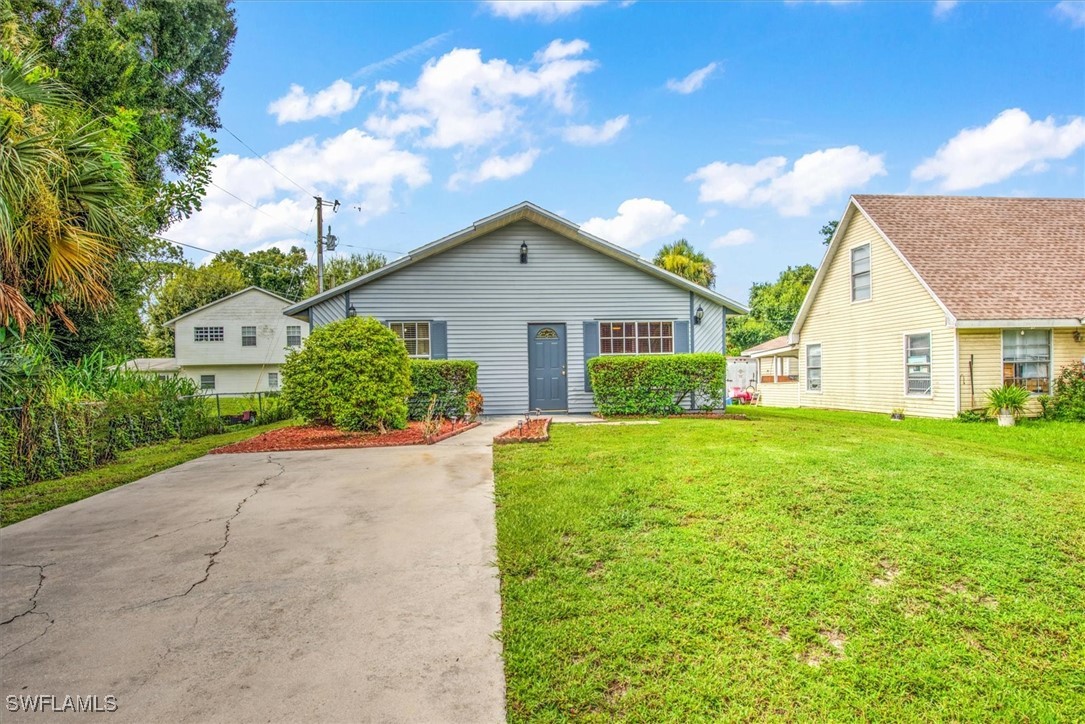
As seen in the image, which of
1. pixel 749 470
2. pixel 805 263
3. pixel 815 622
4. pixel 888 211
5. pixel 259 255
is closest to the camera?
pixel 815 622

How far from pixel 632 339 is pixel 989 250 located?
937 centimetres

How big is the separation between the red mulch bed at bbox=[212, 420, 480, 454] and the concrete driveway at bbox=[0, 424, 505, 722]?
257 centimetres

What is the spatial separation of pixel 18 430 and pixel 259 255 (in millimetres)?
43139

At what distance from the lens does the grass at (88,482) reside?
16.4 ft

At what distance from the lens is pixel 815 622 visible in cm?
270

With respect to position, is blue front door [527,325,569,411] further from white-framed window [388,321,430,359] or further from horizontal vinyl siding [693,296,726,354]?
horizontal vinyl siding [693,296,726,354]

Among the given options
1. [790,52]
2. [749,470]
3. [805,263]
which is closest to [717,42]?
[790,52]

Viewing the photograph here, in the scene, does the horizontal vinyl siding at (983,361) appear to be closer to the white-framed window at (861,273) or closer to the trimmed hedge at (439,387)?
the white-framed window at (861,273)

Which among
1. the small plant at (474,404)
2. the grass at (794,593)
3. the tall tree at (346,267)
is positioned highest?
the tall tree at (346,267)

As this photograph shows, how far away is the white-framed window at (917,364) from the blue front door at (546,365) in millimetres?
8722

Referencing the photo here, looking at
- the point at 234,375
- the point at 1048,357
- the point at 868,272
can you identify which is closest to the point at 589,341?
the point at 868,272

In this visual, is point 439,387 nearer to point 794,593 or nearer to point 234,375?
point 794,593

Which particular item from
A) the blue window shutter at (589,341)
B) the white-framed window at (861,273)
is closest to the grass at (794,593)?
the blue window shutter at (589,341)

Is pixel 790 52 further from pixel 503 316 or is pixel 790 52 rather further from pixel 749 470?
pixel 749 470
